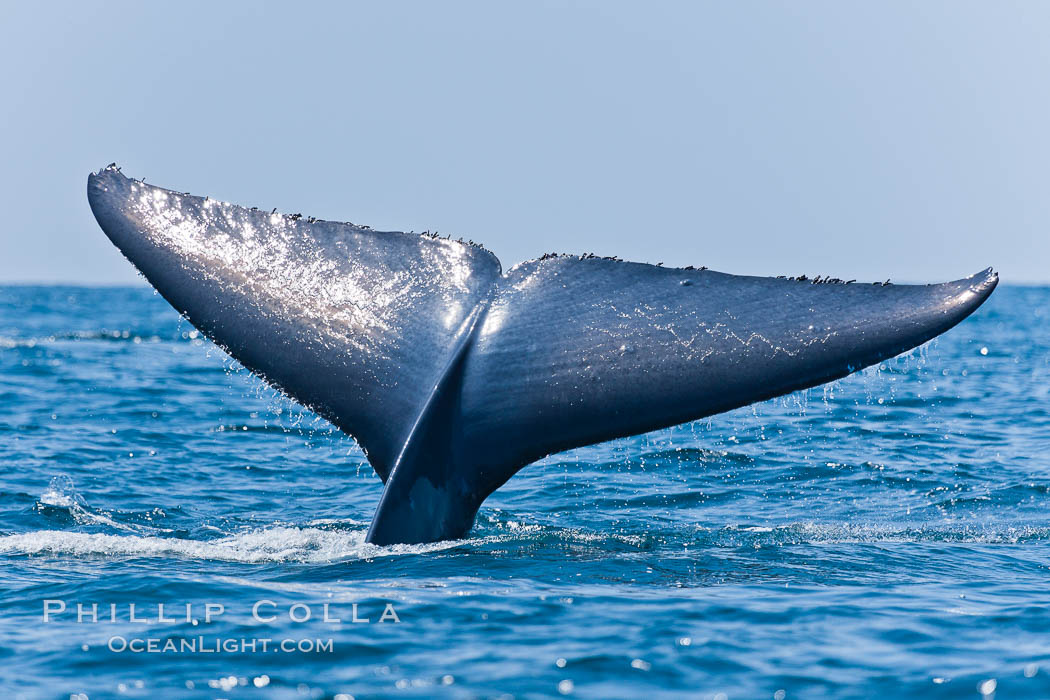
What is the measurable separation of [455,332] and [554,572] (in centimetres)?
173

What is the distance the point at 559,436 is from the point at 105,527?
15.4ft

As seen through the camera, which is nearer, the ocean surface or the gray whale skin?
the ocean surface

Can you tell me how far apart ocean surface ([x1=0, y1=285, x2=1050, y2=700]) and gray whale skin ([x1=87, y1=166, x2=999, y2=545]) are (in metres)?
0.85

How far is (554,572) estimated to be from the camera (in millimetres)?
8039

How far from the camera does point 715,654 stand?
634cm

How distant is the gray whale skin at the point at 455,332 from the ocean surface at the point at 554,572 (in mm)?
854

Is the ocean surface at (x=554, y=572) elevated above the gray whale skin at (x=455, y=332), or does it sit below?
below

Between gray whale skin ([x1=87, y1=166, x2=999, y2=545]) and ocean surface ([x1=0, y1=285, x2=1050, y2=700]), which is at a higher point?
gray whale skin ([x1=87, y1=166, x2=999, y2=545])

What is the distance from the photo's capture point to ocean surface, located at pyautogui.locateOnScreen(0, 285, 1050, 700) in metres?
6.12

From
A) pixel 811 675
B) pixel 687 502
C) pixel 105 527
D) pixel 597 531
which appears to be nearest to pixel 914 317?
pixel 811 675

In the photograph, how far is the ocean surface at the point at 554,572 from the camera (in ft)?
20.1

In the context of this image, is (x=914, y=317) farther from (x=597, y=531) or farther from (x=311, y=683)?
(x=597, y=531)

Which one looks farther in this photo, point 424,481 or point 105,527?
point 105,527

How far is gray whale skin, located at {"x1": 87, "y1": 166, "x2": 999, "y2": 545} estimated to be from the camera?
22.0 feet
